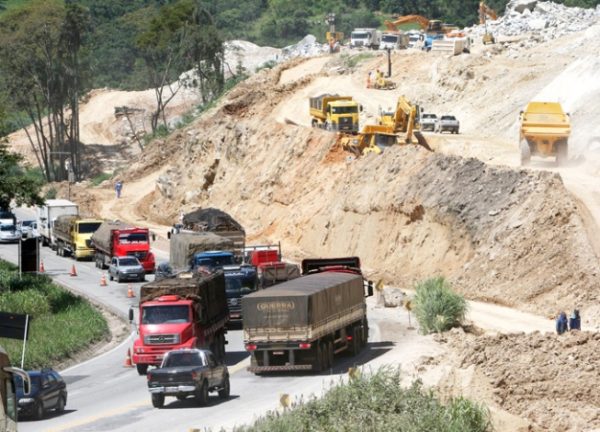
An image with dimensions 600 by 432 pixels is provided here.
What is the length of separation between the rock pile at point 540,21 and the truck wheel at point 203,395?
263ft

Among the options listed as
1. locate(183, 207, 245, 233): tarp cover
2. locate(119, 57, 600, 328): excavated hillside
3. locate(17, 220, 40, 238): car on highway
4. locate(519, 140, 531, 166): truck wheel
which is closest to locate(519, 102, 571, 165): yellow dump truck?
locate(519, 140, 531, 166): truck wheel

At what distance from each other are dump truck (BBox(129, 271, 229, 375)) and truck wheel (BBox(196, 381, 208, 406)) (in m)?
5.46

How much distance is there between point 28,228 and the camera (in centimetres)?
9125

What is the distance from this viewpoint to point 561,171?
221 ft

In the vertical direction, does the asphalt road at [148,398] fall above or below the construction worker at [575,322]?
below

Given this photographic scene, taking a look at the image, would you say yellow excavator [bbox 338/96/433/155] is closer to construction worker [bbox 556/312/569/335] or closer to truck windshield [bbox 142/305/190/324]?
construction worker [bbox 556/312/569/335]

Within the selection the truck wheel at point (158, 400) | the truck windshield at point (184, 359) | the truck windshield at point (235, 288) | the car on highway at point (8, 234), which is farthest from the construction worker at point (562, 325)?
the car on highway at point (8, 234)

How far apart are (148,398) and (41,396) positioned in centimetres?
425

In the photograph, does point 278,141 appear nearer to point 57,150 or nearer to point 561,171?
point 561,171

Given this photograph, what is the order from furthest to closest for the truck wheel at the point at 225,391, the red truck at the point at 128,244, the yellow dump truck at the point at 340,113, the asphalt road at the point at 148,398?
1. the yellow dump truck at the point at 340,113
2. the red truck at the point at 128,244
3. the truck wheel at the point at 225,391
4. the asphalt road at the point at 148,398

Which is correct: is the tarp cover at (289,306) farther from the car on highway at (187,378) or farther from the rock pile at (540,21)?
the rock pile at (540,21)

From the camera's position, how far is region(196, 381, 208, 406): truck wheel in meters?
35.8

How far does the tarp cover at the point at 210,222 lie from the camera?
73094 millimetres

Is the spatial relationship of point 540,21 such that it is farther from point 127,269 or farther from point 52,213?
point 127,269
